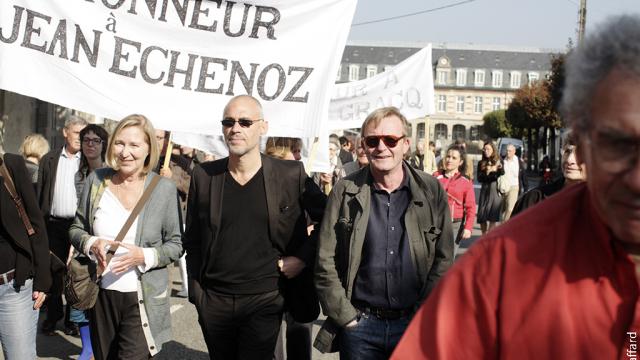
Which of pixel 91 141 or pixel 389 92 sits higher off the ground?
pixel 389 92

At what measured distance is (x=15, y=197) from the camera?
156 inches

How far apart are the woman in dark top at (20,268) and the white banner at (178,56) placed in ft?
3.68

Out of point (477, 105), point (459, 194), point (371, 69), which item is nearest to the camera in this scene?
point (459, 194)

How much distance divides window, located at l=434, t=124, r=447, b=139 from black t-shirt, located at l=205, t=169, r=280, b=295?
107 metres

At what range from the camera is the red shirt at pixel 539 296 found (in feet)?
4.40

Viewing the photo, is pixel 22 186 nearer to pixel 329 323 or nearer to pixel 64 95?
pixel 64 95

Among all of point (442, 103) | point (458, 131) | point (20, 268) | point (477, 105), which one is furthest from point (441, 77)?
point (20, 268)

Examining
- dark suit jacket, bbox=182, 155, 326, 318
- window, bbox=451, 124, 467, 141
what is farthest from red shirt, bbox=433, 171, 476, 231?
window, bbox=451, 124, 467, 141

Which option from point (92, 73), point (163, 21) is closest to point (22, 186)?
point (92, 73)

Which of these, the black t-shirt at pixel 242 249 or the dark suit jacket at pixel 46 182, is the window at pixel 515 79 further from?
the black t-shirt at pixel 242 249

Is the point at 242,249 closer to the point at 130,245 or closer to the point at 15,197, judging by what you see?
the point at 130,245

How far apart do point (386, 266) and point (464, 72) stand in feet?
347

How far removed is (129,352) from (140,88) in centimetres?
193

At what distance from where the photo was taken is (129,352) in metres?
3.99
